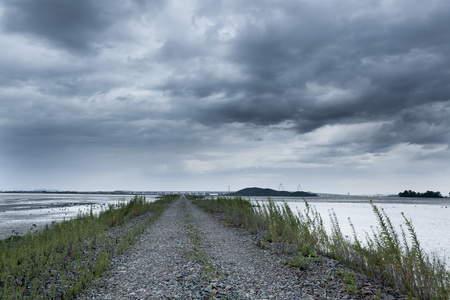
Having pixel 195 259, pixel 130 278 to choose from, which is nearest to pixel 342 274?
pixel 195 259

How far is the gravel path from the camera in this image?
7.62 m

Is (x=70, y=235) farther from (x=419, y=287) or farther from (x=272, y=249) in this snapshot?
(x=419, y=287)

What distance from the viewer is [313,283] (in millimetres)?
8539

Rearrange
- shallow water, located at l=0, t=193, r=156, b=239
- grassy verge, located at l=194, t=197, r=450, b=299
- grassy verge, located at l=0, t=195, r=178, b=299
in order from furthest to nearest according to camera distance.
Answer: shallow water, located at l=0, t=193, r=156, b=239 → grassy verge, located at l=0, t=195, r=178, b=299 → grassy verge, located at l=194, t=197, r=450, b=299

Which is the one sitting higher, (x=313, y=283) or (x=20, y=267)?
(x=20, y=267)

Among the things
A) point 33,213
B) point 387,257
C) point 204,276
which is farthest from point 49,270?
point 33,213

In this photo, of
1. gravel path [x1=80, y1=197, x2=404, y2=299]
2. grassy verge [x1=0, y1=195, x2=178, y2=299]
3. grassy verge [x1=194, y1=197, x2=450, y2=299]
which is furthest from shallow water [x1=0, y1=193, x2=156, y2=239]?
grassy verge [x1=194, y1=197, x2=450, y2=299]

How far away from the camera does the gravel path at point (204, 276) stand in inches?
300

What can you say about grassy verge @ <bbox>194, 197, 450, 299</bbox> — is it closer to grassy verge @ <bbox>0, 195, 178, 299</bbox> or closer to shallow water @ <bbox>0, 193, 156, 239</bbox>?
grassy verge @ <bbox>0, 195, 178, 299</bbox>

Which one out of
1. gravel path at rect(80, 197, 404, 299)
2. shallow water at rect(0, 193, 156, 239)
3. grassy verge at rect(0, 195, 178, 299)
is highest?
grassy verge at rect(0, 195, 178, 299)

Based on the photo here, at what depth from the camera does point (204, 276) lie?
8.96 metres

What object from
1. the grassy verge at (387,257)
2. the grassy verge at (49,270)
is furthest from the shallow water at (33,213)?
the grassy verge at (387,257)

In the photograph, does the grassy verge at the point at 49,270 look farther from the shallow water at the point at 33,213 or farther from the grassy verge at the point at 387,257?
the grassy verge at the point at 387,257

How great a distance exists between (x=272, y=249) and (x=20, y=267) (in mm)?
9668
